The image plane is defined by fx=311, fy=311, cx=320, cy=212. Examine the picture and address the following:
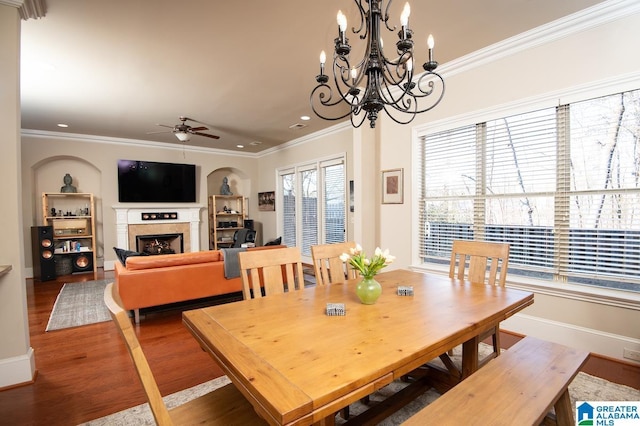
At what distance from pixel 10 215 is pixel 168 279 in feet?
5.16

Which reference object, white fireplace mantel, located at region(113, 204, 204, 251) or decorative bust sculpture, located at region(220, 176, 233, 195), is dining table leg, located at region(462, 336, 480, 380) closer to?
white fireplace mantel, located at region(113, 204, 204, 251)

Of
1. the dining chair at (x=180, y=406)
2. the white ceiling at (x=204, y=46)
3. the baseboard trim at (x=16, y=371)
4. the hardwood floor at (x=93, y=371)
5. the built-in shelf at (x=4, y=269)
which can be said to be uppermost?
the white ceiling at (x=204, y=46)

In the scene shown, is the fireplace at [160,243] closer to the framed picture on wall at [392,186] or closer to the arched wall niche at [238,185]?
the arched wall niche at [238,185]

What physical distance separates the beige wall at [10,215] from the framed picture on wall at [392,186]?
3.65 m

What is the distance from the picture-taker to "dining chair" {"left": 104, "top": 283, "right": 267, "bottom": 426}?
94 centimetres

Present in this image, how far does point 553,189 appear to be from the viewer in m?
2.84

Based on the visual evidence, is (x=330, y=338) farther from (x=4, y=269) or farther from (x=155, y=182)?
(x=155, y=182)

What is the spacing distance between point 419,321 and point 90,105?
18.1 feet

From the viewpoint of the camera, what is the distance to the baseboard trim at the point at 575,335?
8.18 feet

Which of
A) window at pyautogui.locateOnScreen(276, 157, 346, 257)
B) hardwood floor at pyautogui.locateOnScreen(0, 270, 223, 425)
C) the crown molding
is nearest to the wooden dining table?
hardwood floor at pyautogui.locateOnScreen(0, 270, 223, 425)

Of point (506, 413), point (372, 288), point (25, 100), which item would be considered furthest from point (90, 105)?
point (506, 413)

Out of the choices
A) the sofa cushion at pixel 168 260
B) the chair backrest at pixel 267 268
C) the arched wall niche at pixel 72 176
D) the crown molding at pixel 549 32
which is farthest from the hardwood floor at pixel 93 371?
the crown molding at pixel 549 32

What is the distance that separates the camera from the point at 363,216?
14.5ft

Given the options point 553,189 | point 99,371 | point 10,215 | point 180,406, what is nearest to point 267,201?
point 99,371
